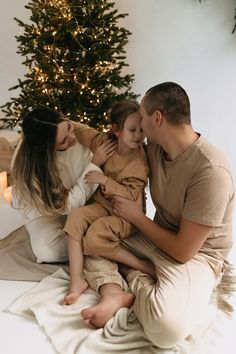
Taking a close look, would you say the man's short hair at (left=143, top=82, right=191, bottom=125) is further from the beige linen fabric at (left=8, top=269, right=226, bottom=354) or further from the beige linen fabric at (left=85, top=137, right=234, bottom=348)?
the beige linen fabric at (left=8, top=269, right=226, bottom=354)

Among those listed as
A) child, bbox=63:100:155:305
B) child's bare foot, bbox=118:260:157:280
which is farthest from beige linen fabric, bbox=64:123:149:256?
child's bare foot, bbox=118:260:157:280

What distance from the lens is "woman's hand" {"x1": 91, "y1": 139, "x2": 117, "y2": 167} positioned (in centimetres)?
174

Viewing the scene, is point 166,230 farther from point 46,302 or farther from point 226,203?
point 46,302

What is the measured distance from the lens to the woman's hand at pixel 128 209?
1588 mm

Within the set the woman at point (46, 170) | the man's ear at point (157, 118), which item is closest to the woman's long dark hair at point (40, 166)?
the woman at point (46, 170)

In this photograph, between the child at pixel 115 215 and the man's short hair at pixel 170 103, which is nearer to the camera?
the man's short hair at pixel 170 103

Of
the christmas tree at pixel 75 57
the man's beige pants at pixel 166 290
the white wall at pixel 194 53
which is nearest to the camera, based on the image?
the man's beige pants at pixel 166 290

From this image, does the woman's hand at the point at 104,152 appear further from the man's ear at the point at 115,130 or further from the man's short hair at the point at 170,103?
the man's short hair at the point at 170,103

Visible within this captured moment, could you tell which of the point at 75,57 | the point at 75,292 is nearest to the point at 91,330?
the point at 75,292

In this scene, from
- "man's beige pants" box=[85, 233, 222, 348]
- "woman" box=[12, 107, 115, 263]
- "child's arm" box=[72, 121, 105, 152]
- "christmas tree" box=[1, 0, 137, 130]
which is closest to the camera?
"man's beige pants" box=[85, 233, 222, 348]

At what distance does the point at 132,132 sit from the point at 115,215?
0.36 metres

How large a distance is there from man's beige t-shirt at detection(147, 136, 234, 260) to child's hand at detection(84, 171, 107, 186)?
20 centimetres

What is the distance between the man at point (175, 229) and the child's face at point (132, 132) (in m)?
0.08

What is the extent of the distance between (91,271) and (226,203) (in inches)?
25.0
